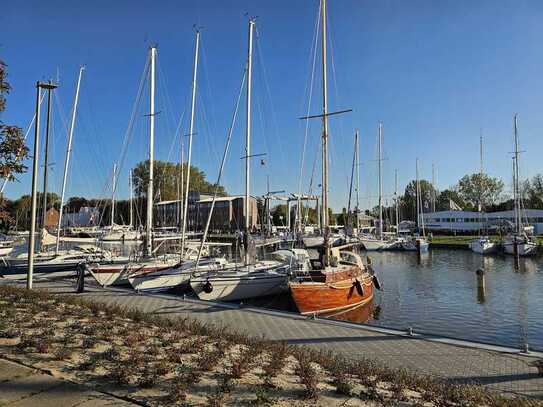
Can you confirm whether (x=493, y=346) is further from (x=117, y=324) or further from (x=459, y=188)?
(x=459, y=188)

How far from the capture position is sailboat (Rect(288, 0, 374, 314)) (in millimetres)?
17594

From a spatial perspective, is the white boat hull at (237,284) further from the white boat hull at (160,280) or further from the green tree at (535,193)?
the green tree at (535,193)

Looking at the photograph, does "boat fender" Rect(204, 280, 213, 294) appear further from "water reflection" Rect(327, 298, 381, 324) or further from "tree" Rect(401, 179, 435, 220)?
"tree" Rect(401, 179, 435, 220)

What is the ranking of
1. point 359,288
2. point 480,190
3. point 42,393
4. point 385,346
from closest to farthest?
point 42,393 → point 385,346 → point 359,288 → point 480,190

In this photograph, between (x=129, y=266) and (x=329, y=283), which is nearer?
(x=329, y=283)

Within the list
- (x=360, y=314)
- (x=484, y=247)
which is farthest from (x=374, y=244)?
(x=360, y=314)

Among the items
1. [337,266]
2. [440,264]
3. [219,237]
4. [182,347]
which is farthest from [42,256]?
[219,237]

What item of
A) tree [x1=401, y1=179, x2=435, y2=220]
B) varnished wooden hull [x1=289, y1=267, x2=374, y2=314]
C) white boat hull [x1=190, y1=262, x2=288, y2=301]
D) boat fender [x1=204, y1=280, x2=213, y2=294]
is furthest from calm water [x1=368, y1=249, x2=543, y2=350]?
tree [x1=401, y1=179, x2=435, y2=220]

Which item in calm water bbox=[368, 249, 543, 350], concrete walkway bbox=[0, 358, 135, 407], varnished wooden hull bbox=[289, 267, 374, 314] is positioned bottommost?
calm water bbox=[368, 249, 543, 350]

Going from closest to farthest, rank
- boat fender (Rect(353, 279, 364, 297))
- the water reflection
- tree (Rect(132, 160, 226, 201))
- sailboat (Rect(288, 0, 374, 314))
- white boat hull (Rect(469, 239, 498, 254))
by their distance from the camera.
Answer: sailboat (Rect(288, 0, 374, 314)), the water reflection, boat fender (Rect(353, 279, 364, 297)), white boat hull (Rect(469, 239, 498, 254)), tree (Rect(132, 160, 226, 201))

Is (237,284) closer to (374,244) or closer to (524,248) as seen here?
(524,248)

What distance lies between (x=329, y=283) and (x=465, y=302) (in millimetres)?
9232

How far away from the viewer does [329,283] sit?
18.3 meters

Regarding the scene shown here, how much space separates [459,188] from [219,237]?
73.1 metres
